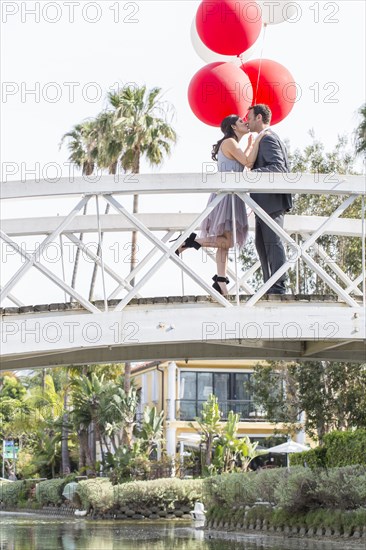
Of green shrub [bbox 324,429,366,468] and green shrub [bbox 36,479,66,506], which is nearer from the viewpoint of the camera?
green shrub [bbox 324,429,366,468]

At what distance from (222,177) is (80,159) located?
3468cm

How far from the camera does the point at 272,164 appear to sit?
12.5 m

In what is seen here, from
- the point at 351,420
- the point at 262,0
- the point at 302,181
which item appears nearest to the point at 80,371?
the point at 351,420

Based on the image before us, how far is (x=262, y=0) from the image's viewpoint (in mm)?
14945

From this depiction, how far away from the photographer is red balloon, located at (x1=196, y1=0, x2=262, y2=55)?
1427 cm

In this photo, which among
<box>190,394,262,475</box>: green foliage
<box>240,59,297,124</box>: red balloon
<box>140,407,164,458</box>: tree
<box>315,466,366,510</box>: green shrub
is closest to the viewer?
<box>240,59,297,124</box>: red balloon

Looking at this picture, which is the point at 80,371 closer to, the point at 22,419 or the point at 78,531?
the point at 22,419

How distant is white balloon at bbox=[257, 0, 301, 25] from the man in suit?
257cm

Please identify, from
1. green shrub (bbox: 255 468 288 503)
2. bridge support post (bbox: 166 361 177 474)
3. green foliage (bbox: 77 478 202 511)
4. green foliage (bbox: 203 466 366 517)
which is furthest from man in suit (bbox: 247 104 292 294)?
bridge support post (bbox: 166 361 177 474)

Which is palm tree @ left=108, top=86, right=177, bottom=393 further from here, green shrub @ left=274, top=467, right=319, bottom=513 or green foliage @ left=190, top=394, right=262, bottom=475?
green shrub @ left=274, top=467, right=319, bottom=513

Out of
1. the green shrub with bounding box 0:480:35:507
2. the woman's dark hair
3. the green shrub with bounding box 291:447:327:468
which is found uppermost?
the woman's dark hair

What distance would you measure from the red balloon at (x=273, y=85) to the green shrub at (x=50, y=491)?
31.4 m

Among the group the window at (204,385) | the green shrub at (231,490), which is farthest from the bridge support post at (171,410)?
the green shrub at (231,490)

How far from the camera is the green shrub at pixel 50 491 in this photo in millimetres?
43844
